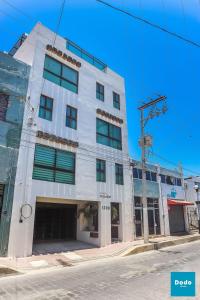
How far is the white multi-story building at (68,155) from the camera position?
1281cm

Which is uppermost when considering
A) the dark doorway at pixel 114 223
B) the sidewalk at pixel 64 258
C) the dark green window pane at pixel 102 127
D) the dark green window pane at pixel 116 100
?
the dark green window pane at pixel 116 100

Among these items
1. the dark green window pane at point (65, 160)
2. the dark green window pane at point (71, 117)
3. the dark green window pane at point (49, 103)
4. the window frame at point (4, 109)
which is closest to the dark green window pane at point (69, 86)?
the dark green window pane at point (71, 117)

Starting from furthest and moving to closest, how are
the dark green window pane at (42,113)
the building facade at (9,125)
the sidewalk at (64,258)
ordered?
the dark green window pane at (42,113), the building facade at (9,125), the sidewalk at (64,258)

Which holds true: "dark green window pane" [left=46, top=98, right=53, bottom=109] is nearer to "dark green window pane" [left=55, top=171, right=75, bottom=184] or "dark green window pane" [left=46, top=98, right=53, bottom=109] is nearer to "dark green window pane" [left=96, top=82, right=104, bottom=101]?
"dark green window pane" [left=55, top=171, right=75, bottom=184]

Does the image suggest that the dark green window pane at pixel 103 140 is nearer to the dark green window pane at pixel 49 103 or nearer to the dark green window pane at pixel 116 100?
the dark green window pane at pixel 116 100

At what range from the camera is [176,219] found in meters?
24.0

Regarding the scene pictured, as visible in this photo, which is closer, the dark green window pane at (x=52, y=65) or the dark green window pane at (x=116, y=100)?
the dark green window pane at (x=52, y=65)

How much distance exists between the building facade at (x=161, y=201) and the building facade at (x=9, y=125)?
1039cm

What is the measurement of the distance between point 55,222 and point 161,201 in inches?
422

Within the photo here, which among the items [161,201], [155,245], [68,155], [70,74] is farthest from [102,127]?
[161,201]

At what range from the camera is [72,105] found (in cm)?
1627

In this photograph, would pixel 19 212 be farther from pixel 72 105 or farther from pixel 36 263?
pixel 72 105

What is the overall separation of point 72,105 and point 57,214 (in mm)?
8290

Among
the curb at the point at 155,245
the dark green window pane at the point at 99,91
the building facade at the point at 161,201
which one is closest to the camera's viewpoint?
the curb at the point at 155,245
